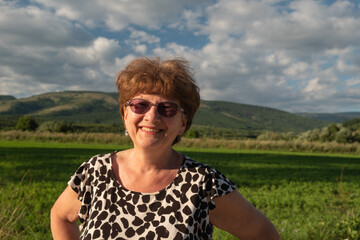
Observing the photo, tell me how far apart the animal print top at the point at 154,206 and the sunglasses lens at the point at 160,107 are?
387mm

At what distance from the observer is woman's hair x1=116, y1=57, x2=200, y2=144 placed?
218 cm

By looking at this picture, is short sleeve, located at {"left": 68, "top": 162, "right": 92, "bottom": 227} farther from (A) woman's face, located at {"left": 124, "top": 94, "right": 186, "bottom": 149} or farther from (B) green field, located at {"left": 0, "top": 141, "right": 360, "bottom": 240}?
(B) green field, located at {"left": 0, "top": 141, "right": 360, "bottom": 240}

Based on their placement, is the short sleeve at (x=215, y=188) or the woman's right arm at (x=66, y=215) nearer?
the short sleeve at (x=215, y=188)

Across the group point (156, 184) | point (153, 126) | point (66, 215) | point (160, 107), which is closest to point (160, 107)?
point (160, 107)

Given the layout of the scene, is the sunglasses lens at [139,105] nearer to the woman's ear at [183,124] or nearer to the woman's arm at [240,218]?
the woman's ear at [183,124]

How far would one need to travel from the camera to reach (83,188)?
2.26 meters

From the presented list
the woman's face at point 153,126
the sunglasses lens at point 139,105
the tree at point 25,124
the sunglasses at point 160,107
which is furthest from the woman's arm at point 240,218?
the tree at point 25,124

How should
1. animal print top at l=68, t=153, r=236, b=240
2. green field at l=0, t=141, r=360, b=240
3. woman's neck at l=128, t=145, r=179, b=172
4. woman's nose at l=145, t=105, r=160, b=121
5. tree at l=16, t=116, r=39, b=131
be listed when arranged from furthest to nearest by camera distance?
1. tree at l=16, t=116, r=39, b=131
2. green field at l=0, t=141, r=360, b=240
3. woman's neck at l=128, t=145, r=179, b=172
4. woman's nose at l=145, t=105, r=160, b=121
5. animal print top at l=68, t=153, r=236, b=240

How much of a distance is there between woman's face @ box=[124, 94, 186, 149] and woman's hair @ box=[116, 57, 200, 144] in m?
0.05

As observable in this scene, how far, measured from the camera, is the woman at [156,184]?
209 cm

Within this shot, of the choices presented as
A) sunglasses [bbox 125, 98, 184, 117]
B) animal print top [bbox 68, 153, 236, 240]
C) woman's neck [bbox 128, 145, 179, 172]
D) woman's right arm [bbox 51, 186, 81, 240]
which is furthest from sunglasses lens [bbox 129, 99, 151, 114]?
woman's right arm [bbox 51, 186, 81, 240]

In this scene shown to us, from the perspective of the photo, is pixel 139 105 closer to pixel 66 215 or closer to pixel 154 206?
pixel 154 206

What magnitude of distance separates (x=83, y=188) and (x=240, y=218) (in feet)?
3.61

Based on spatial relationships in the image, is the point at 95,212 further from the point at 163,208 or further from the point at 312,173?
the point at 312,173
